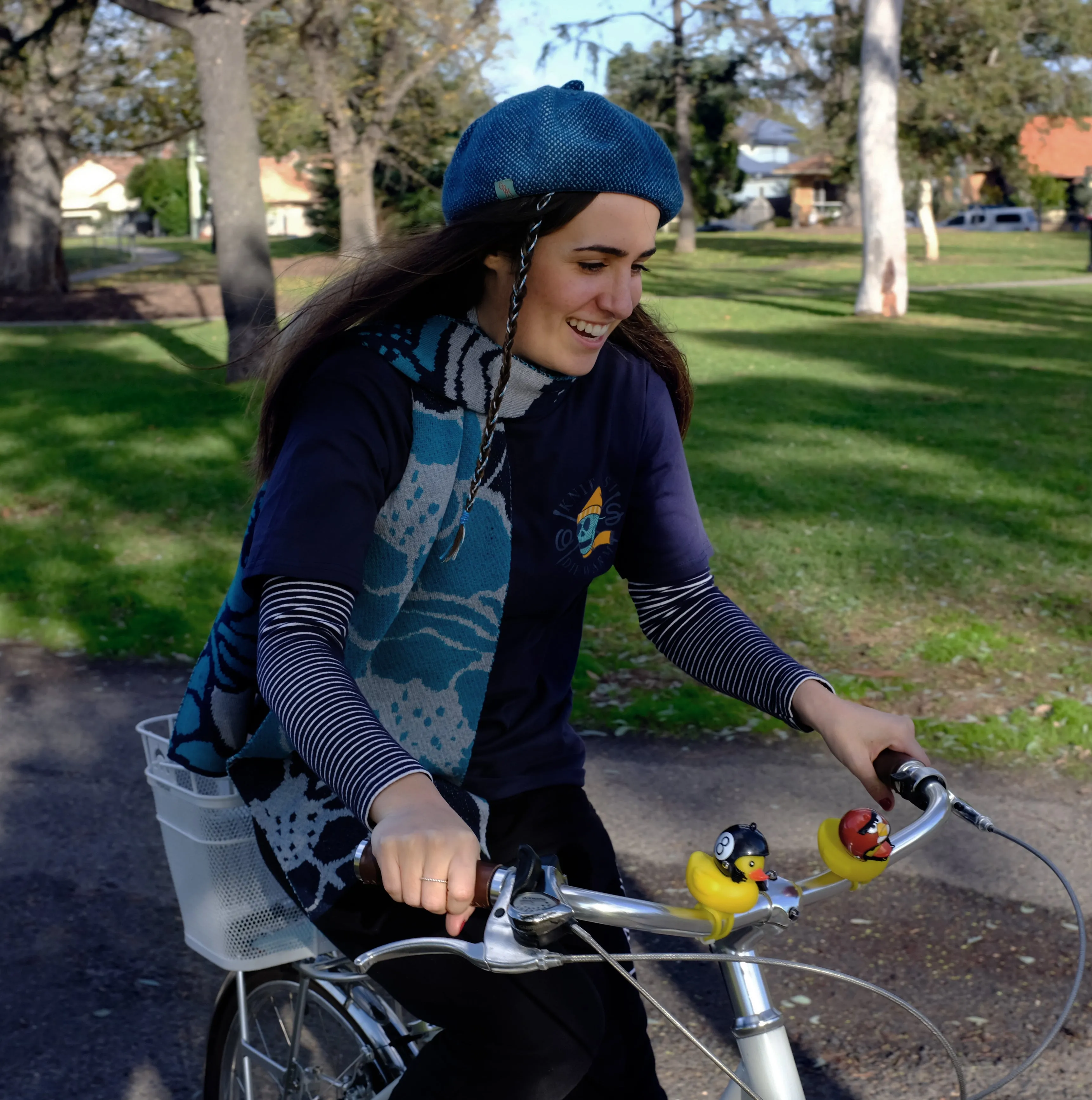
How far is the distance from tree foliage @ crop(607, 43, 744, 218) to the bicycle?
3795 centimetres

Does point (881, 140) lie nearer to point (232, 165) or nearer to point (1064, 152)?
point (232, 165)

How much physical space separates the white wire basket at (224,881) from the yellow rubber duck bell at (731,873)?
2.89 ft

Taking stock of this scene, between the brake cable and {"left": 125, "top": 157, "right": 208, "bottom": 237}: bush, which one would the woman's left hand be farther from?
{"left": 125, "top": 157, "right": 208, "bottom": 237}: bush

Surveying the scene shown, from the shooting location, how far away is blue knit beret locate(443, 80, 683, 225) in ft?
6.33

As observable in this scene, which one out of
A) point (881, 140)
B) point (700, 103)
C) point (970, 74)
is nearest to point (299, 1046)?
point (881, 140)

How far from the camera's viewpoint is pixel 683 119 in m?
41.3

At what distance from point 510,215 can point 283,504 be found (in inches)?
21.6

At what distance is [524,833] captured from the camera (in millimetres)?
2104

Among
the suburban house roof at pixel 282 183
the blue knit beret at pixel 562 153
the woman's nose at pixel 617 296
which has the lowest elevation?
the woman's nose at pixel 617 296

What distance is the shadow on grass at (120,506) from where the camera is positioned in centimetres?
655

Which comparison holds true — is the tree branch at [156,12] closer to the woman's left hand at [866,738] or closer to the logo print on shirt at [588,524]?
the logo print on shirt at [588,524]

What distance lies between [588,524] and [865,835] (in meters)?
0.76

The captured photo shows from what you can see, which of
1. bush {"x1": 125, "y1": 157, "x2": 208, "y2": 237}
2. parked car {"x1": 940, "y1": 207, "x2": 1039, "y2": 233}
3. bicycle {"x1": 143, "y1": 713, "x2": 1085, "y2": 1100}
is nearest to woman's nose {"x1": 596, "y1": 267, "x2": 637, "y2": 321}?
bicycle {"x1": 143, "y1": 713, "x2": 1085, "y2": 1100}

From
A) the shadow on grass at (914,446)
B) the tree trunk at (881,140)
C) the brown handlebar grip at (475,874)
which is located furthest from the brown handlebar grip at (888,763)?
the tree trunk at (881,140)
